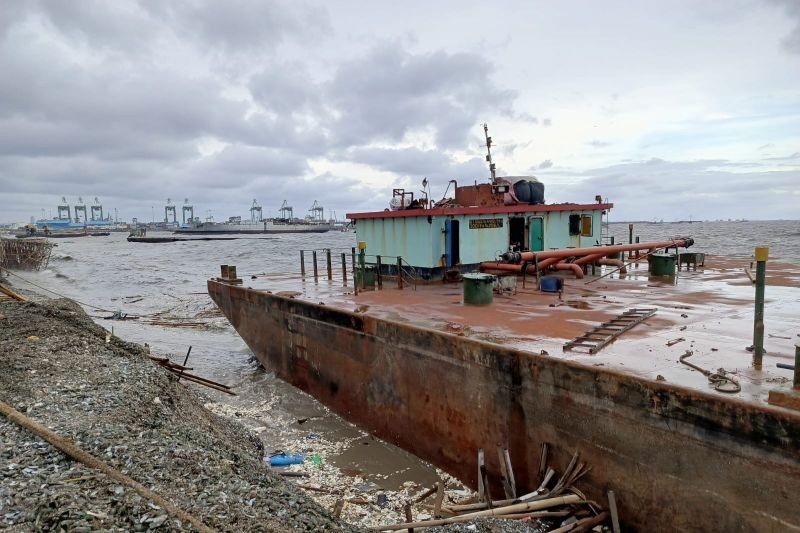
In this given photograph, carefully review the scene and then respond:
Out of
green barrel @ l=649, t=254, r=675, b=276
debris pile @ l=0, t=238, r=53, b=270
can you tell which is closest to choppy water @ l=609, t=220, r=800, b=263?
green barrel @ l=649, t=254, r=675, b=276

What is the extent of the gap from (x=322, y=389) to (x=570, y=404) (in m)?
6.64

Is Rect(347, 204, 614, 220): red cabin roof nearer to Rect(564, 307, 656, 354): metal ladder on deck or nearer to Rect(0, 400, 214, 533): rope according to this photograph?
Rect(564, 307, 656, 354): metal ladder on deck

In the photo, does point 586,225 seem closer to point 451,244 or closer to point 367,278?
point 451,244

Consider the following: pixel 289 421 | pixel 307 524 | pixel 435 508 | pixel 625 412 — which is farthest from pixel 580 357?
pixel 289 421

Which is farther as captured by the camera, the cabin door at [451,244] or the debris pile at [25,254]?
the debris pile at [25,254]

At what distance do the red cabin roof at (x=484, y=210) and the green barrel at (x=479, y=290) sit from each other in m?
3.40

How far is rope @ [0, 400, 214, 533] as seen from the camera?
4.21 meters

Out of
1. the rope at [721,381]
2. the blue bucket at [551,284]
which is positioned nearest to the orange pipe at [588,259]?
the blue bucket at [551,284]

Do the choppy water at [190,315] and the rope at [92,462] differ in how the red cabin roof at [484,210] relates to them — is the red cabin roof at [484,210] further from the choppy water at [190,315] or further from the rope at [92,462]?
the rope at [92,462]

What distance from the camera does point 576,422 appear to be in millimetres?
6266

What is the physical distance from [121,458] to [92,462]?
0.31m

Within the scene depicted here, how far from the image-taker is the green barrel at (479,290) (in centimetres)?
1071

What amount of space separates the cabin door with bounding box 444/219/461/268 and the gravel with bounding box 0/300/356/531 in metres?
7.54

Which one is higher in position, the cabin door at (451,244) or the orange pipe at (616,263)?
the cabin door at (451,244)
